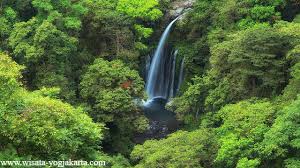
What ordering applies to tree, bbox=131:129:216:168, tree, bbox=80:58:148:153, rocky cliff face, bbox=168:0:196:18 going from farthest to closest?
1. rocky cliff face, bbox=168:0:196:18
2. tree, bbox=80:58:148:153
3. tree, bbox=131:129:216:168

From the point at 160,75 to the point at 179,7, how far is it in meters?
5.85

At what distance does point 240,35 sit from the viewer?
2473cm

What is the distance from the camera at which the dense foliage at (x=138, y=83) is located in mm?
14555

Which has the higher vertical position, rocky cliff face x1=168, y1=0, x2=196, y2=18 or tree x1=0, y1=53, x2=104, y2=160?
rocky cliff face x1=168, y1=0, x2=196, y2=18

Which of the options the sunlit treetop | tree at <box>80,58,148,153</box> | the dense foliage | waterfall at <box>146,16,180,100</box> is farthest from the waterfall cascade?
tree at <box>80,58,148,153</box>

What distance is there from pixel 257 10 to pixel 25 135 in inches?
755

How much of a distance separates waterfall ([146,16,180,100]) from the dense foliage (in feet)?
3.08

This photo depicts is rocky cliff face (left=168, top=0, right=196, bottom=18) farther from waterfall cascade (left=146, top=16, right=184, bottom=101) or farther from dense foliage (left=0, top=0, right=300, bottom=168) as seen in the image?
waterfall cascade (left=146, top=16, right=184, bottom=101)

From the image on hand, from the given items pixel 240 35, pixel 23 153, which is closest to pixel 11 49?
pixel 240 35

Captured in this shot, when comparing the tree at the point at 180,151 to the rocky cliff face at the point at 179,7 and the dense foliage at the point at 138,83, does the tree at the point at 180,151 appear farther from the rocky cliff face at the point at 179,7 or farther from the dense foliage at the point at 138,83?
the rocky cliff face at the point at 179,7

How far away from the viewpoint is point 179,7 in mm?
36562

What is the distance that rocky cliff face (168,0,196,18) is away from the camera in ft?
119

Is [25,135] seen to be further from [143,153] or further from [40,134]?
[143,153]

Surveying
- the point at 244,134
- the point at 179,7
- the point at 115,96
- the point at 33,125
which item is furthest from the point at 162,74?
the point at 33,125
